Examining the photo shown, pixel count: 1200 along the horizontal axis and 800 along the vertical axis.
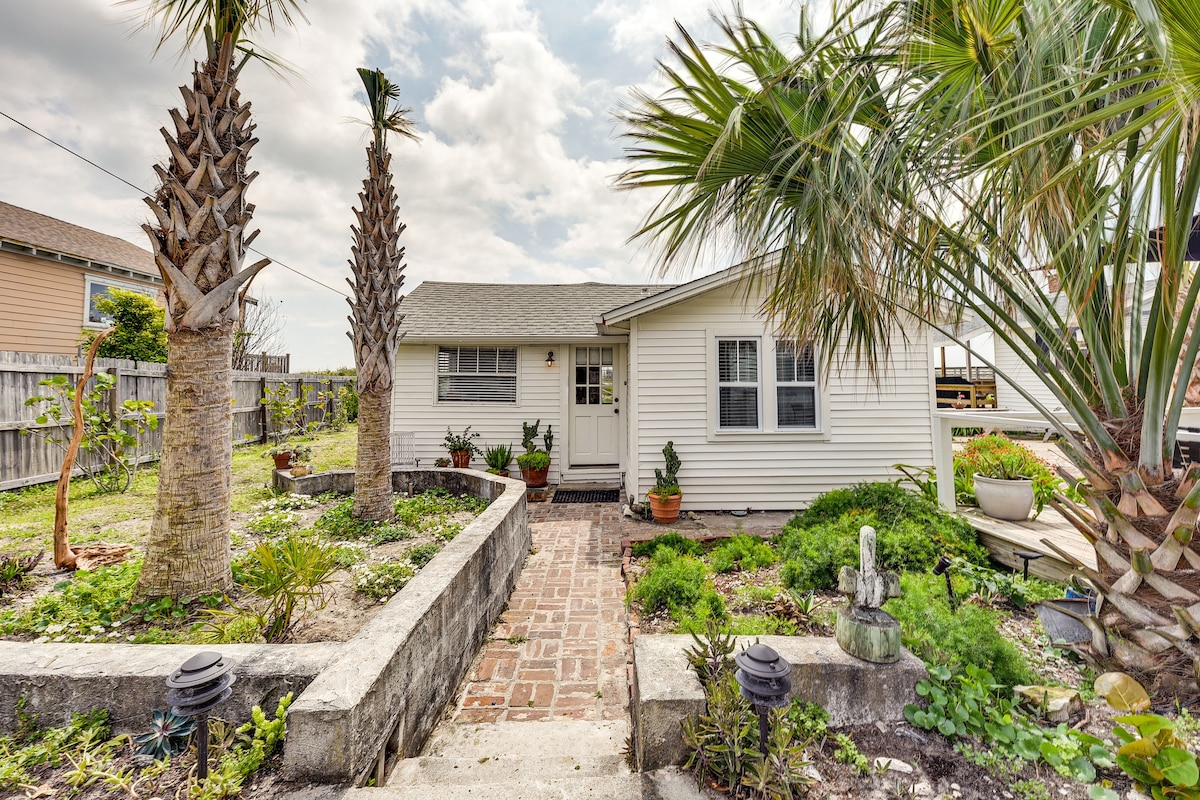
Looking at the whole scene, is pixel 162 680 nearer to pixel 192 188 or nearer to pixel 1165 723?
pixel 192 188

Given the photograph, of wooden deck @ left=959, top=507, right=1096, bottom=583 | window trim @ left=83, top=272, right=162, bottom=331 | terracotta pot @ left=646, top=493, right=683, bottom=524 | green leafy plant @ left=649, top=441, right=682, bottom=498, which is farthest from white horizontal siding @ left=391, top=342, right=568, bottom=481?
window trim @ left=83, top=272, right=162, bottom=331

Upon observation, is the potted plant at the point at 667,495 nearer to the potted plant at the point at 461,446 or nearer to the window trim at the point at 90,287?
the potted plant at the point at 461,446

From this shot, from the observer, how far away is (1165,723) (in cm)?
150

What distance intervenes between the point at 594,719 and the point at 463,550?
1380mm

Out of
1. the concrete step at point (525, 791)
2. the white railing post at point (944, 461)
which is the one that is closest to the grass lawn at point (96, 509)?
the concrete step at point (525, 791)

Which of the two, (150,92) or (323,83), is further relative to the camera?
(323,83)

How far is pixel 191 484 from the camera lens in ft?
9.30

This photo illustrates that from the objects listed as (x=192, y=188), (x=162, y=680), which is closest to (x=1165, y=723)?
(x=162, y=680)

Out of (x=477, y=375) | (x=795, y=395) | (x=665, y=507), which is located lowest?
(x=665, y=507)

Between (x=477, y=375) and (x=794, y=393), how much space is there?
5848mm

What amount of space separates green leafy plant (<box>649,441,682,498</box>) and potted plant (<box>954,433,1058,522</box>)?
3331 mm

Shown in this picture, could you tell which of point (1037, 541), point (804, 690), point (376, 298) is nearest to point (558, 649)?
point (804, 690)

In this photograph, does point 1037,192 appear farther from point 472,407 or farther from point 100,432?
point 100,432

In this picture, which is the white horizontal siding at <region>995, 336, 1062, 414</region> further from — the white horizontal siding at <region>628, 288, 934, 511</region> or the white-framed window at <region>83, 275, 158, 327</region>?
the white-framed window at <region>83, 275, 158, 327</region>
